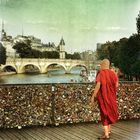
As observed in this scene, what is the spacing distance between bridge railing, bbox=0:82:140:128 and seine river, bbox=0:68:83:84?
89 mm

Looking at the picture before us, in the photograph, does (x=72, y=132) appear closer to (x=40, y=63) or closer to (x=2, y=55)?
(x=40, y=63)

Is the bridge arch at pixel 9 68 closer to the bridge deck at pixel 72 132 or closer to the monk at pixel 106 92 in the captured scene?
the bridge deck at pixel 72 132

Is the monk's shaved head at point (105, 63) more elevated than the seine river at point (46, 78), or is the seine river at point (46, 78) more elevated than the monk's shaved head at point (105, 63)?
the monk's shaved head at point (105, 63)

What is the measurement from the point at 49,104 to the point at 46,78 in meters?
0.47

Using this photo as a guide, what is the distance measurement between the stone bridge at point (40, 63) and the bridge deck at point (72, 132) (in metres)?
1.01

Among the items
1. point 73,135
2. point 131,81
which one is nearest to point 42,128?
point 73,135

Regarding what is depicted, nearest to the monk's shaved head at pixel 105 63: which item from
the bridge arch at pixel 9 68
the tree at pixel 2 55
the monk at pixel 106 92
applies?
the monk at pixel 106 92

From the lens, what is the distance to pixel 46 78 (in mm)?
8414

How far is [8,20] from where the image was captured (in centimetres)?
812

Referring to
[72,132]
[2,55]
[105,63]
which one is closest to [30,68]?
[2,55]

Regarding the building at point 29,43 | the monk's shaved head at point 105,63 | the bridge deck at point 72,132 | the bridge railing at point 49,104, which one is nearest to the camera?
the monk's shaved head at point 105,63

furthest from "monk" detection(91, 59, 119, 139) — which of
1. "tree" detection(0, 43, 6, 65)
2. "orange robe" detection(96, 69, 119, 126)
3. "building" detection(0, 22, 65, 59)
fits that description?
"tree" detection(0, 43, 6, 65)

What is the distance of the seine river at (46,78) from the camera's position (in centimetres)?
809

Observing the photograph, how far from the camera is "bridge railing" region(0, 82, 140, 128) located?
7.98 meters
